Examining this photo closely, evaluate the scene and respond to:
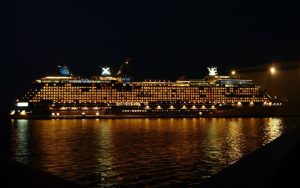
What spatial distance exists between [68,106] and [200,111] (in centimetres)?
2277

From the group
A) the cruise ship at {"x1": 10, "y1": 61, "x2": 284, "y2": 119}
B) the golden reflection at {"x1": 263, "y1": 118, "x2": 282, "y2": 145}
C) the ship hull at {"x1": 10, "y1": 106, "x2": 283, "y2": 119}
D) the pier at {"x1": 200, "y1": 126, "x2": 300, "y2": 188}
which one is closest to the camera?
the pier at {"x1": 200, "y1": 126, "x2": 300, "y2": 188}

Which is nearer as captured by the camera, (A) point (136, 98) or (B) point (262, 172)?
(B) point (262, 172)

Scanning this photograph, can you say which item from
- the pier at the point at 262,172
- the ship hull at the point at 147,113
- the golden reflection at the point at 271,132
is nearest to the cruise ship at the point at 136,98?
the ship hull at the point at 147,113

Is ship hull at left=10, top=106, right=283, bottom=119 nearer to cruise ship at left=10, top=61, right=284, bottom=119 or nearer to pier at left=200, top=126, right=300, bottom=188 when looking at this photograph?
cruise ship at left=10, top=61, right=284, bottom=119

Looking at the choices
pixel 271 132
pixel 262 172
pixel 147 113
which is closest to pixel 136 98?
pixel 147 113

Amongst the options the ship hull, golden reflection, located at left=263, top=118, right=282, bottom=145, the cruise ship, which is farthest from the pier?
the cruise ship

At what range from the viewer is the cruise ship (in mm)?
74438

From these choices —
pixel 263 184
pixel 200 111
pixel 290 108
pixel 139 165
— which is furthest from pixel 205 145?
pixel 290 108

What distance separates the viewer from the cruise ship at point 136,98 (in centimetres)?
7444

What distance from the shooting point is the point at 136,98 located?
255 ft

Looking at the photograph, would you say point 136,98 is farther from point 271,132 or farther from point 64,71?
point 271,132

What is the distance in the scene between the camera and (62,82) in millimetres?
78000

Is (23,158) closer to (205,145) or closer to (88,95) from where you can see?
(205,145)

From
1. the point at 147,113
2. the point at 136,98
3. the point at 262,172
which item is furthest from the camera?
the point at 136,98
